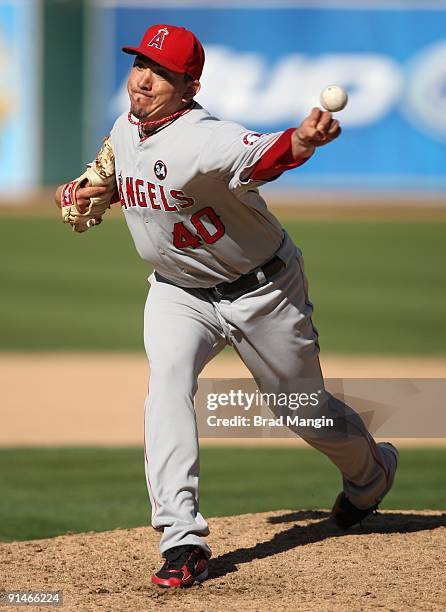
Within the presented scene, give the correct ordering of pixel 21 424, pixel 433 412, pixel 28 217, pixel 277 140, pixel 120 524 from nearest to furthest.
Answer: pixel 277 140 < pixel 120 524 < pixel 433 412 < pixel 21 424 < pixel 28 217

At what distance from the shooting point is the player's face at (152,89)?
3.99 metres

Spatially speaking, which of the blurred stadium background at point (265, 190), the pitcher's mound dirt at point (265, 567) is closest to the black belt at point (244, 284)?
the pitcher's mound dirt at point (265, 567)

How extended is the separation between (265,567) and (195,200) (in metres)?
1.39

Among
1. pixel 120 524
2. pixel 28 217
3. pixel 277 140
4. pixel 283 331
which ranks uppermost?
pixel 277 140

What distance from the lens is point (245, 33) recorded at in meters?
21.2

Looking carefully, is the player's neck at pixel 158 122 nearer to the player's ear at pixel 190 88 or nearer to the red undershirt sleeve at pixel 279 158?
the player's ear at pixel 190 88

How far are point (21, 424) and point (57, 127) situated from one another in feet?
46.4

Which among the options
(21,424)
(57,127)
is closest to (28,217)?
(57,127)

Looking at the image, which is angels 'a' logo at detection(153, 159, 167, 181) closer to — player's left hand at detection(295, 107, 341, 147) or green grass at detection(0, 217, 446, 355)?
player's left hand at detection(295, 107, 341, 147)

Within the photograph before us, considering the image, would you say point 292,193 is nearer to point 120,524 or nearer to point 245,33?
point 245,33

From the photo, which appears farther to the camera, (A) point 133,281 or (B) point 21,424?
(A) point 133,281

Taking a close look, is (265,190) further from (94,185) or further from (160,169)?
(160,169)

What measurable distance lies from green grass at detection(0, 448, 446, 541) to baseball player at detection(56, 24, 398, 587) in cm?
133

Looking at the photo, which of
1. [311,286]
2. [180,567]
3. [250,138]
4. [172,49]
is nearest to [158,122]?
[172,49]
